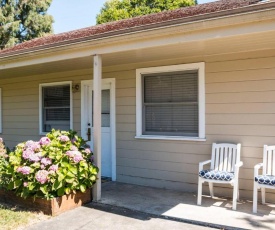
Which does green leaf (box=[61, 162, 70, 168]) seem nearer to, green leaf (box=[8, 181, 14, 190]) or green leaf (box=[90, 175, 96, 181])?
green leaf (box=[90, 175, 96, 181])

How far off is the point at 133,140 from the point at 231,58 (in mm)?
2280

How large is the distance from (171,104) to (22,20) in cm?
1551

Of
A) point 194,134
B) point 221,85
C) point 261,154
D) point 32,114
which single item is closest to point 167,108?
point 194,134

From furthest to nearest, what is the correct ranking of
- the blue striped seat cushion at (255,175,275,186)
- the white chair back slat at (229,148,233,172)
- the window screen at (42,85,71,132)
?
the window screen at (42,85,71,132)
the white chair back slat at (229,148,233,172)
the blue striped seat cushion at (255,175,275,186)

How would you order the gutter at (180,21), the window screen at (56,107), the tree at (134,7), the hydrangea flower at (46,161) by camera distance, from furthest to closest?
the tree at (134,7)
the window screen at (56,107)
the hydrangea flower at (46,161)
the gutter at (180,21)

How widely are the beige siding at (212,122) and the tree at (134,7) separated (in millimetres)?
17453

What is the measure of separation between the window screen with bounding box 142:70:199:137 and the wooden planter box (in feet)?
5.89

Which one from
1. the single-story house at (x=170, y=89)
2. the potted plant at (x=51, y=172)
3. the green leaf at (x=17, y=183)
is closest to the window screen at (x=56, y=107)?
the single-story house at (x=170, y=89)

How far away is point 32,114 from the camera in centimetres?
707

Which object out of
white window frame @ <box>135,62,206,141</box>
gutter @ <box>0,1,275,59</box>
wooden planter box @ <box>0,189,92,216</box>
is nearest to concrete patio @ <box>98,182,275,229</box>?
wooden planter box @ <box>0,189,92,216</box>

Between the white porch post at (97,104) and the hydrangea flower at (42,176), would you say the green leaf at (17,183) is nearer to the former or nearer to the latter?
the hydrangea flower at (42,176)

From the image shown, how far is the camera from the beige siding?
4.30 metres

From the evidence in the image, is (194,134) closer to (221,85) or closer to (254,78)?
(221,85)

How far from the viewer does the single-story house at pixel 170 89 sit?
3.59m
